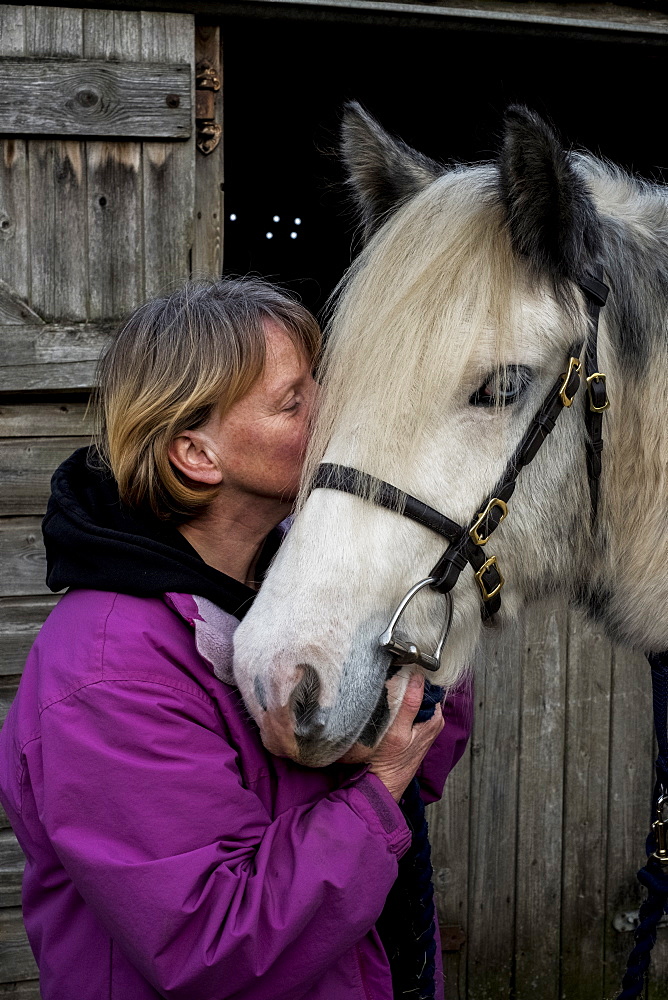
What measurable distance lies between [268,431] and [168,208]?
1.41m

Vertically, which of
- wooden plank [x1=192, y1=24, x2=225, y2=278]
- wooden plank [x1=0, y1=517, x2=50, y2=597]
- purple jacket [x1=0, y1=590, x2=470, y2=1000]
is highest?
wooden plank [x1=192, y1=24, x2=225, y2=278]

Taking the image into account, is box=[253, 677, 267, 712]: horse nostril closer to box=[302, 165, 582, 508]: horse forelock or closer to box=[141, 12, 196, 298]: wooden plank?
box=[302, 165, 582, 508]: horse forelock

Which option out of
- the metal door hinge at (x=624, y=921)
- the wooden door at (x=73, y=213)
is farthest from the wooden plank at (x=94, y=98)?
the metal door hinge at (x=624, y=921)

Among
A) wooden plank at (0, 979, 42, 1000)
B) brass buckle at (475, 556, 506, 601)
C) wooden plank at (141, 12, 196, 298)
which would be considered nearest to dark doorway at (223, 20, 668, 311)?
wooden plank at (141, 12, 196, 298)

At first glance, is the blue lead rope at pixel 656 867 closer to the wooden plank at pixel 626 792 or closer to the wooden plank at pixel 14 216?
the wooden plank at pixel 626 792

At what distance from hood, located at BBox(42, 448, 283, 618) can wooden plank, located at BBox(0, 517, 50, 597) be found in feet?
4.08

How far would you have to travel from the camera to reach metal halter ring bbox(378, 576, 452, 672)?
3.77 ft

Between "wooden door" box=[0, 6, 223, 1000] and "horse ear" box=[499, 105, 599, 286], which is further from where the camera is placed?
"wooden door" box=[0, 6, 223, 1000]

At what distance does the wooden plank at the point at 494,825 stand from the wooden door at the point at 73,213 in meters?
1.68

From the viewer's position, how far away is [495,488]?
120 cm

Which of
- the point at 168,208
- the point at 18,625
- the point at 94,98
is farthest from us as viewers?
the point at 18,625

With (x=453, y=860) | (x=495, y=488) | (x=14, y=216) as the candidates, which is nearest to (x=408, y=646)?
(x=495, y=488)

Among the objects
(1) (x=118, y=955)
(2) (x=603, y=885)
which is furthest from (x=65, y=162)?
(2) (x=603, y=885)

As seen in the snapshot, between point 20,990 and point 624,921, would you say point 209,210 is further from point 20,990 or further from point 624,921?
point 624,921
